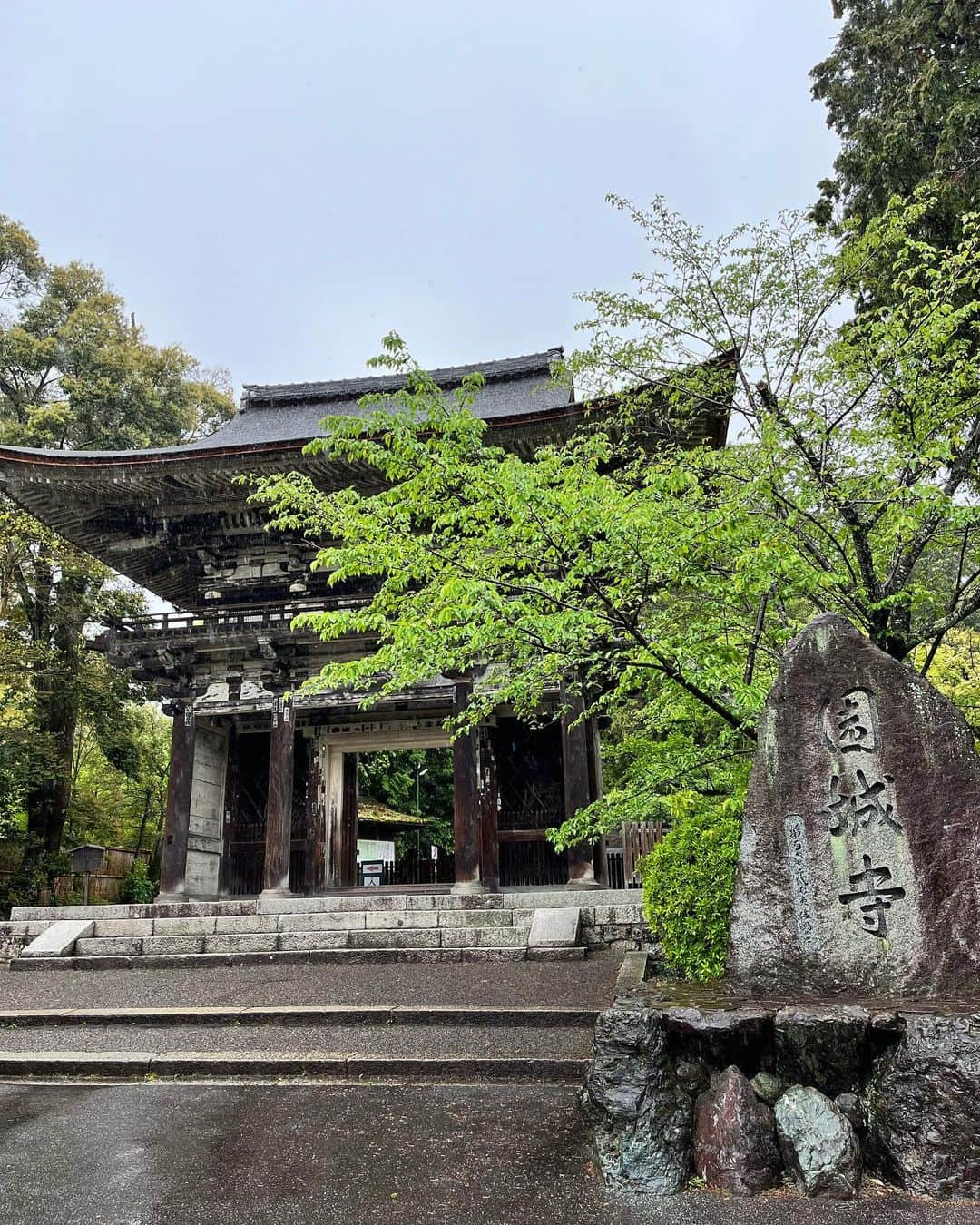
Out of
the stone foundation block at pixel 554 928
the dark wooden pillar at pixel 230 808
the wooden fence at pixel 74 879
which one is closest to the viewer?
the stone foundation block at pixel 554 928

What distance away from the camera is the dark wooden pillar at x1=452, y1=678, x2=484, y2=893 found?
10.8 m

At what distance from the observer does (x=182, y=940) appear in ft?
29.1

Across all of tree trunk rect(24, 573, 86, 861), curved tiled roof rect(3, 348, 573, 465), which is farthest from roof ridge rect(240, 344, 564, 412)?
tree trunk rect(24, 573, 86, 861)

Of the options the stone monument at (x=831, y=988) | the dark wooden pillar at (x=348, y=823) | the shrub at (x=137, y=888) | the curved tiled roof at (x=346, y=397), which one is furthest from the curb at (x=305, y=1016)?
the shrub at (x=137, y=888)

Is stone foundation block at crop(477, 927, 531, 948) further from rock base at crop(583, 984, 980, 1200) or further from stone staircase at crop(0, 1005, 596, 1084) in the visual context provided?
rock base at crop(583, 984, 980, 1200)

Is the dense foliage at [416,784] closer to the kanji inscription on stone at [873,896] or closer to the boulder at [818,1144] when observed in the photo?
the kanji inscription on stone at [873,896]

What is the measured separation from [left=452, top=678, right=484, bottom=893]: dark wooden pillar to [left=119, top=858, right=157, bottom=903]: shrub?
10.6m

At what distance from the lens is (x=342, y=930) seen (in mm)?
8750

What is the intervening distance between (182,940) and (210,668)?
4.62 metres

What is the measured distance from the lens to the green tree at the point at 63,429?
16.9m

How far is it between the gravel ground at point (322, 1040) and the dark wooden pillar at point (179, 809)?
523 centimetres

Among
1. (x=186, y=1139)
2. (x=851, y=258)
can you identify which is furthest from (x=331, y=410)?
(x=186, y=1139)

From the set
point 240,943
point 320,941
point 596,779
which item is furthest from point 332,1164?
point 596,779

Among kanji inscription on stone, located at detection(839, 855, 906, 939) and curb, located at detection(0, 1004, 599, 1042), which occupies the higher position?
kanji inscription on stone, located at detection(839, 855, 906, 939)
